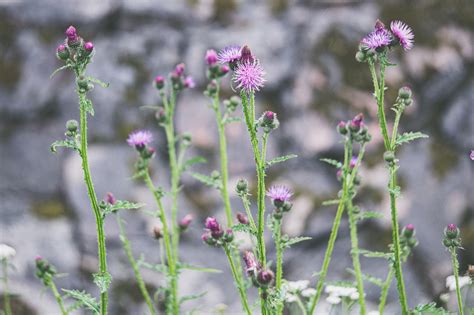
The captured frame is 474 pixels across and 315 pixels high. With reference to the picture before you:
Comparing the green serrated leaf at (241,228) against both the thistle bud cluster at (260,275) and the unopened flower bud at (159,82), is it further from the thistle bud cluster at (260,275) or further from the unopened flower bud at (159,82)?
the unopened flower bud at (159,82)

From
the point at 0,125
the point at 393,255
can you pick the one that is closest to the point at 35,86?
the point at 0,125

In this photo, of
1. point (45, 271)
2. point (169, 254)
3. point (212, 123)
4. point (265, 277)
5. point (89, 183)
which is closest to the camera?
point (265, 277)

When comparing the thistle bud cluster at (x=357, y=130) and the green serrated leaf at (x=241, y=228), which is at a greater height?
the thistle bud cluster at (x=357, y=130)

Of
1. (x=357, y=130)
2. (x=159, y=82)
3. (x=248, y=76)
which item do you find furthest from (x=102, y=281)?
(x=159, y=82)

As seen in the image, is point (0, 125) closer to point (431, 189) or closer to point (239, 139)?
point (239, 139)

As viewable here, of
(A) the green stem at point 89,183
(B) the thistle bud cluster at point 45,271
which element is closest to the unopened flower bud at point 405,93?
(A) the green stem at point 89,183

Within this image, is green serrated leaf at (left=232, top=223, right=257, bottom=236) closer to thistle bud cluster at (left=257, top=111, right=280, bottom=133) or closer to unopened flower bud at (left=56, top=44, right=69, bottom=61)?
thistle bud cluster at (left=257, top=111, right=280, bottom=133)

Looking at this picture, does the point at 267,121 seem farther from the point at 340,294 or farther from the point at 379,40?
the point at 340,294
